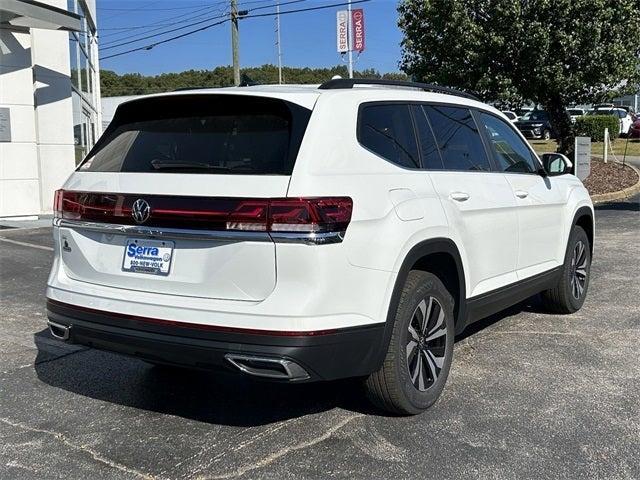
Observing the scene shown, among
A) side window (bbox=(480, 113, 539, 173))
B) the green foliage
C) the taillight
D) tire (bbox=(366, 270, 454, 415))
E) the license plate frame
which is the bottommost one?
tire (bbox=(366, 270, 454, 415))

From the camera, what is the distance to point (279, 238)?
3135 millimetres

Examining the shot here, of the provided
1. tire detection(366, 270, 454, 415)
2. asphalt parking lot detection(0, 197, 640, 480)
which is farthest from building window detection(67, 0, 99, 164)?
tire detection(366, 270, 454, 415)

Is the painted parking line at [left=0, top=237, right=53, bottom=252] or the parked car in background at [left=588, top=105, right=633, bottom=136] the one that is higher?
the parked car in background at [left=588, top=105, right=633, bottom=136]

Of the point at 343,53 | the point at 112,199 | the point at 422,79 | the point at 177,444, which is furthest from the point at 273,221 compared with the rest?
the point at 343,53

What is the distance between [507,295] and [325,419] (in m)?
1.74

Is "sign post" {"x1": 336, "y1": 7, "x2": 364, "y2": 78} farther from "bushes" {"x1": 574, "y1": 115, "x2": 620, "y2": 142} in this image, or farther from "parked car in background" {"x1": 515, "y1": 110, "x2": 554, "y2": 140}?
"bushes" {"x1": 574, "y1": 115, "x2": 620, "y2": 142}

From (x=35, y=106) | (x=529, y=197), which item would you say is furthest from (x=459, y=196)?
(x=35, y=106)

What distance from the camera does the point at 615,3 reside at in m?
14.7

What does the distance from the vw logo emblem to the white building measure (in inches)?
370

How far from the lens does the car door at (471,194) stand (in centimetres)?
417

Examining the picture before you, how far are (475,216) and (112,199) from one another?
7.31 feet

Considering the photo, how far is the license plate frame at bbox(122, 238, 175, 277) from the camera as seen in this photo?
3410 mm

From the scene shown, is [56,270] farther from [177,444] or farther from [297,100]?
[297,100]

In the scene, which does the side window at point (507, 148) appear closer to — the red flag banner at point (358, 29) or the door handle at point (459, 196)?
the door handle at point (459, 196)
